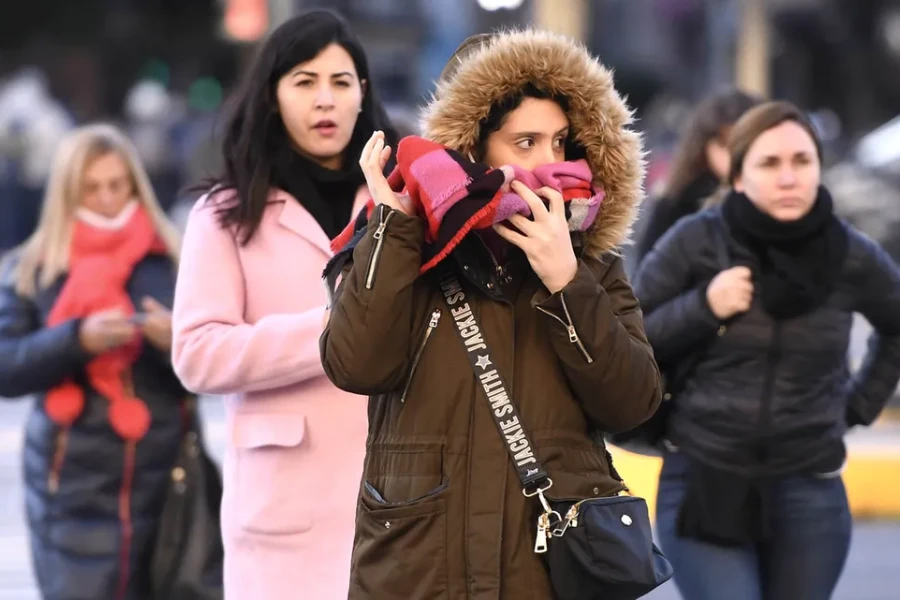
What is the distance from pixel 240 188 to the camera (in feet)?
13.7

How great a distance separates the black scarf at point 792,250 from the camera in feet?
15.1

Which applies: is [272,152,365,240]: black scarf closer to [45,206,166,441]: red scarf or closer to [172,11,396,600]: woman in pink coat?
[172,11,396,600]: woman in pink coat

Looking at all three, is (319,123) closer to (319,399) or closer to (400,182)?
(319,399)

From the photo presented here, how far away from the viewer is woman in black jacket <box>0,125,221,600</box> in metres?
5.23

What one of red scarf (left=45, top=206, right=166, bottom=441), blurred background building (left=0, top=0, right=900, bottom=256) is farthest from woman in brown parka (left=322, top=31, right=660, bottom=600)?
blurred background building (left=0, top=0, right=900, bottom=256)

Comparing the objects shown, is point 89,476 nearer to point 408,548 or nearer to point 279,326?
point 279,326

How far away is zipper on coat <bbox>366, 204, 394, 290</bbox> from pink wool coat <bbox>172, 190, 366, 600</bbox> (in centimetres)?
87

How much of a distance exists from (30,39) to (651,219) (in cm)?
4016

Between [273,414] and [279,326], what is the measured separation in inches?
9.3

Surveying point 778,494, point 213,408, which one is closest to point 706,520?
point 778,494

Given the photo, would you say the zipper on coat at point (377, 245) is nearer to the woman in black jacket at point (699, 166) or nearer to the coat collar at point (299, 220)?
the coat collar at point (299, 220)

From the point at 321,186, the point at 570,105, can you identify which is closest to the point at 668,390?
the point at 321,186

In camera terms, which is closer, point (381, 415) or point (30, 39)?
point (381, 415)

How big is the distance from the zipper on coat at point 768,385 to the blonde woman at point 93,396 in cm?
177
